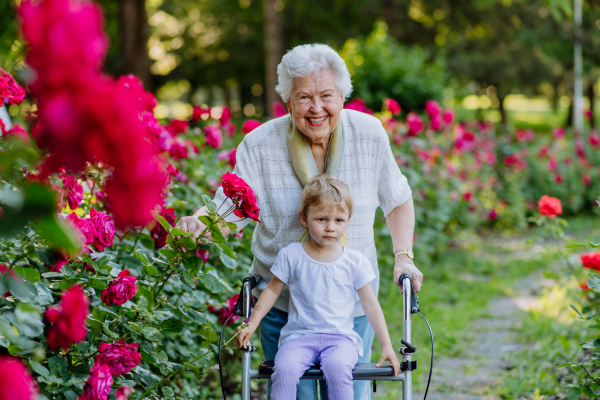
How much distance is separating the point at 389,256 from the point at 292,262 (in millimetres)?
3013

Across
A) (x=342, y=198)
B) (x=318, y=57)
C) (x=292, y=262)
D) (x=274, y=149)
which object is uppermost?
(x=318, y=57)

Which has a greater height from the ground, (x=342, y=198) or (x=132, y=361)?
(x=342, y=198)

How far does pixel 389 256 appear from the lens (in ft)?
17.0

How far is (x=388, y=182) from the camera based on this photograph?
254 centimetres

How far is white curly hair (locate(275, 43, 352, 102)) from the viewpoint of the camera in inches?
89.8

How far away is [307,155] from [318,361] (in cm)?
82

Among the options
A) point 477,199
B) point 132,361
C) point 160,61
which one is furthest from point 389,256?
point 160,61

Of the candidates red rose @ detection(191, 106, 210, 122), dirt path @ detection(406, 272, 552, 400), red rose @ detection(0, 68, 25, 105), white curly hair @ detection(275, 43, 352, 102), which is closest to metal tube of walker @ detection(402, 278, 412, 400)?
white curly hair @ detection(275, 43, 352, 102)

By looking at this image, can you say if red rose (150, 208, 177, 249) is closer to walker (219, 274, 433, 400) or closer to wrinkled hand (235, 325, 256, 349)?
walker (219, 274, 433, 400)

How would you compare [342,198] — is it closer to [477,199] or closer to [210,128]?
[210,128]

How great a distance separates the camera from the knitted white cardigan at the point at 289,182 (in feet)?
7.99

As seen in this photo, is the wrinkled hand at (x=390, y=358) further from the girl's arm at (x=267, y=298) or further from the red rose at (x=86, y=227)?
the red rose at (x=86, y=227)

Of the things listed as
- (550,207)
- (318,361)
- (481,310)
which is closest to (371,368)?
(318,361)

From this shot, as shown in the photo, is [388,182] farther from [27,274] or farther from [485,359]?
[485,359]
